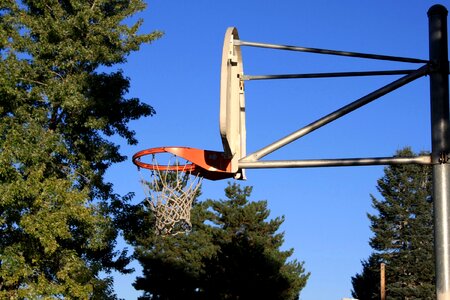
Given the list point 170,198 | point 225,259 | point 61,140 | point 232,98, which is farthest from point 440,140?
point 225,259

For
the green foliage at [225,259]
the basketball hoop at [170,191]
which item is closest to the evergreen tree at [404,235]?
the green foliage at [225,259]

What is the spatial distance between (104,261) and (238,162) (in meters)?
15.8

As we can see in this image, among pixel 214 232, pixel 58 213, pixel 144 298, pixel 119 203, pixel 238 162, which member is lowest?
pixel 238 162

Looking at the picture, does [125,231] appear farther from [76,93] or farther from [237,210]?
[237,210]

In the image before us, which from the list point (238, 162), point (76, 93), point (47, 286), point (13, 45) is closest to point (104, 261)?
point (47, 286)

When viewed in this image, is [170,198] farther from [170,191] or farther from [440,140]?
[440,140]

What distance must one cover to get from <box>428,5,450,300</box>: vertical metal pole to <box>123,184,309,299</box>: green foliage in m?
37.6

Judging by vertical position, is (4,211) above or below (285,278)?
below

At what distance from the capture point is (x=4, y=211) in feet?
63.8

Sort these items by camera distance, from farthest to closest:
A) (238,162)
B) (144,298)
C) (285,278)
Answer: (144,298), (285,278), (238,162)

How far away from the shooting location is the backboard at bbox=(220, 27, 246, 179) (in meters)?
6.94

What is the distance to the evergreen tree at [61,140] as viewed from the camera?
19047 mm

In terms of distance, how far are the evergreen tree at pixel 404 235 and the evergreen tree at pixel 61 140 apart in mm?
38129

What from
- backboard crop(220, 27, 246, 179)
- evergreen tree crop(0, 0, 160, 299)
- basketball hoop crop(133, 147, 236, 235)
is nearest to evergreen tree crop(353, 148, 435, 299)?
evergreen tree crop(0, 0, 160, 299)
